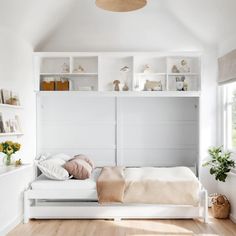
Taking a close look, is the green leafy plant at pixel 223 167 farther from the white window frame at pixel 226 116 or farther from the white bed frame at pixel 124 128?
the white bed frame at pixel 124 128

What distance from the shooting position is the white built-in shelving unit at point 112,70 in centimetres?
587

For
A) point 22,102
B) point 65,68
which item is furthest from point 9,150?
point 65,68

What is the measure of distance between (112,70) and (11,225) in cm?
285

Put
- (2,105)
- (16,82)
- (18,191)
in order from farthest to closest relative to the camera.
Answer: (16,82) → (18,191) → (2,105)

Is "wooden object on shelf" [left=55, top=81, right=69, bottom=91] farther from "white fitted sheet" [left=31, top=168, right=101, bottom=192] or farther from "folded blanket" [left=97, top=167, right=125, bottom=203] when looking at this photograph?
"folded blanket" [left=97, top=167, right=125, bottom=203]

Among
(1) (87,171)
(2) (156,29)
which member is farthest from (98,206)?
(2) (156,29)

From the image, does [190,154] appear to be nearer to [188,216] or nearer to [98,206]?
[188,216]

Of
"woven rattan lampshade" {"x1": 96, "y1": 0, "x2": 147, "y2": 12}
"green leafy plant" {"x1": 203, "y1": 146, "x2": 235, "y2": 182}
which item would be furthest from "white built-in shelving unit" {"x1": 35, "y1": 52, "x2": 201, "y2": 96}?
"woven rattan lampshade" {"x1": 96, "y1": 0, "x2": 147, "y2": 12}

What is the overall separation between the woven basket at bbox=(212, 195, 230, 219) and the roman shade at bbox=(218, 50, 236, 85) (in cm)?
163

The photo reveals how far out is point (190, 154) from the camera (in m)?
6.12

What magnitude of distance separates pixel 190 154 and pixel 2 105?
10.4 ft

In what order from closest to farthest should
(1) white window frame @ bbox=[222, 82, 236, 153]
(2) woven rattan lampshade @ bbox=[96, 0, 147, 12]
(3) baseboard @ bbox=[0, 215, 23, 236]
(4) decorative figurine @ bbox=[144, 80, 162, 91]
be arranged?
1. (2) woven rattan lampshade @ bbox=[96, 0, 147, 12]
2. (3) baseboard @ bbox=[0, 215, 23, 236]
3. (1) white window frame @ bbox=[222, 82, 236, 153]
4. (4) decorative figurine @ bbox=[144, 80, 162, 91]

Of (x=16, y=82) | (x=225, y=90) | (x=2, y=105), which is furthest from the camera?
(x=225, y=90)

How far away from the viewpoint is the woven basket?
197 inches
